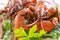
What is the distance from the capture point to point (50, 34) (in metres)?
1.07

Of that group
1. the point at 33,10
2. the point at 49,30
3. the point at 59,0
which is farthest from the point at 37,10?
the point at 59,0

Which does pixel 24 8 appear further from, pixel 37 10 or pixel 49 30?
pixel 49 30

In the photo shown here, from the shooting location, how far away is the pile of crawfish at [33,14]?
3.48 feet

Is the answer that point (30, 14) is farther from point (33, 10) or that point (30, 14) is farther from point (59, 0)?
point (59, 0)

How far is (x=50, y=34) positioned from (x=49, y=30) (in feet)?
0.08

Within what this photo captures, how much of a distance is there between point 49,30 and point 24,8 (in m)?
0.21

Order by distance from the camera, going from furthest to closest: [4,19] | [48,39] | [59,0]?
[59,0] < [4,19] < [48,39]

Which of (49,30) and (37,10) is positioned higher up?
(37,10)

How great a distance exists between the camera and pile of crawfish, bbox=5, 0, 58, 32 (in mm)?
1062

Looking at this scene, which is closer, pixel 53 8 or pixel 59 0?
pixel 53 8

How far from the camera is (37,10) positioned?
3.62 feet

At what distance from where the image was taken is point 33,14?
1104 mm

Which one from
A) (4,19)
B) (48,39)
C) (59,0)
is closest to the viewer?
(48,39)

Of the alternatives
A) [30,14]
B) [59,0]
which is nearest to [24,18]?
[30,14]
